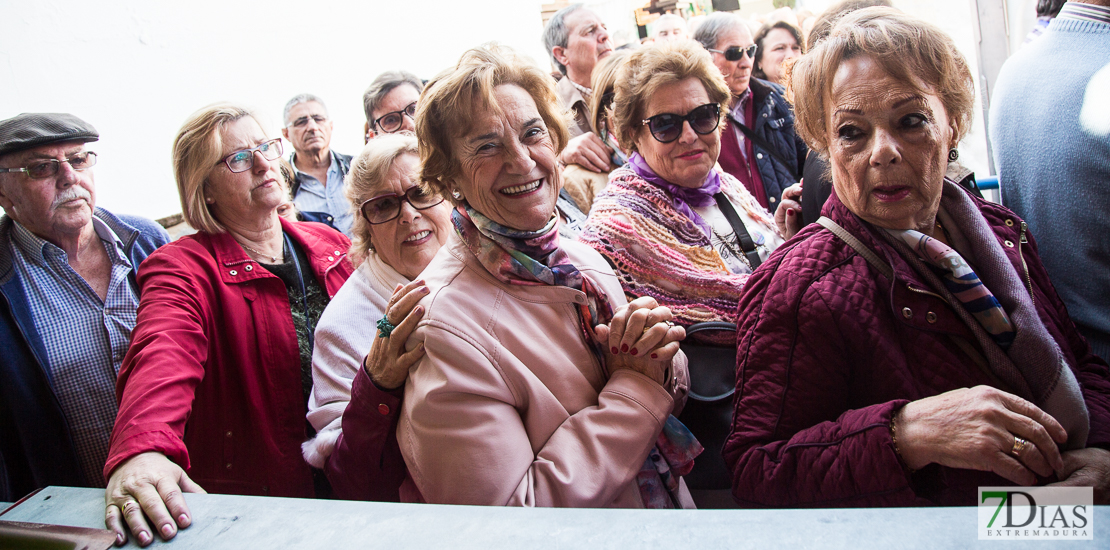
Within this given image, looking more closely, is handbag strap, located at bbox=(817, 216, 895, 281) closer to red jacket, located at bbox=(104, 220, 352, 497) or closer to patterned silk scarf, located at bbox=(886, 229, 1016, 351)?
patterned silk scarf, located at bbox=(886, 229, 1016, 351)

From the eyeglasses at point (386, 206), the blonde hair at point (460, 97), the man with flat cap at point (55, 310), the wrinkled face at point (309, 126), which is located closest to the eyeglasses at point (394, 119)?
the wrinkled face at point (309, 126)

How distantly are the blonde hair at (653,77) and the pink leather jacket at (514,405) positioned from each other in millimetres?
1046

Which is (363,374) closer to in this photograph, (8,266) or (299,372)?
(299,372)

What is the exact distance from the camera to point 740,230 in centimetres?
224

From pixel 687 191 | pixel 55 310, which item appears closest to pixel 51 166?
pixel 55 310

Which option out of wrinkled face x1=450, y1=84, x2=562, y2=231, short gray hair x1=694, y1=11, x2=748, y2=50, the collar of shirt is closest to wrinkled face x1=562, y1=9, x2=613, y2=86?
short gray hair x1=694, y1=11, x2=748, y2=50

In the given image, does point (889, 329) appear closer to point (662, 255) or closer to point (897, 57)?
point (897, 57)

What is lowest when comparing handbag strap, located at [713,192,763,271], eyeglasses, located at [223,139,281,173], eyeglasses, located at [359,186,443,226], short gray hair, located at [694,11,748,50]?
handbag strap, located at [713,192,763,271]

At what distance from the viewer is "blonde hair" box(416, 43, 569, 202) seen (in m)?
1.42

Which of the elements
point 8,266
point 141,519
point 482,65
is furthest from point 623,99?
point 8,266

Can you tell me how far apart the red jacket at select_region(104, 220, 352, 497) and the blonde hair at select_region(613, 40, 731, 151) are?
129 cm

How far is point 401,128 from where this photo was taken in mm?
3367

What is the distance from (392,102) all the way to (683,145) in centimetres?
181

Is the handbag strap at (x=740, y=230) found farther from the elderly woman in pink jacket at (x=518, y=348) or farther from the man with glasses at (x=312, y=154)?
the man with glasses at (x=312, y=154)
